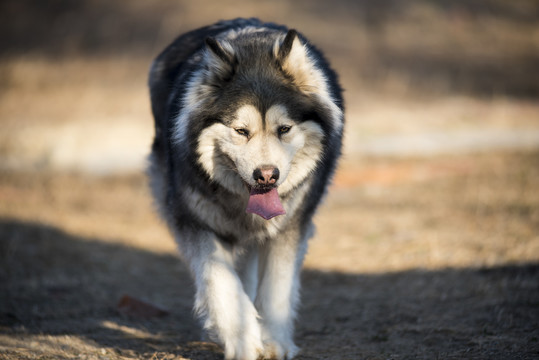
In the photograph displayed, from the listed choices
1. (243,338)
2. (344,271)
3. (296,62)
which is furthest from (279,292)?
(344,271)

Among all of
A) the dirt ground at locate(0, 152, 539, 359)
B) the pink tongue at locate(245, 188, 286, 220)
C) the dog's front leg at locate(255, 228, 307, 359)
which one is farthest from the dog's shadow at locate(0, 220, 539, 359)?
the pink tongue at locate(245, 188, 286, 220)

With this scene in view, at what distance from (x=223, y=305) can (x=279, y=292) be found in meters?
0.53

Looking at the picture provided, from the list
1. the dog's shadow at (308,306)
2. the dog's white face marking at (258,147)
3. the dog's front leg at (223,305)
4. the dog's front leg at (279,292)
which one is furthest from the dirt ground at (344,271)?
the dog's white face marking at (258,147)

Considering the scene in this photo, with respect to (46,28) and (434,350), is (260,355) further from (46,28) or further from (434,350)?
(46,28)

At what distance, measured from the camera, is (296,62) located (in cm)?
384

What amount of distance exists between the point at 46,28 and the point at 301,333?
21.2 meters

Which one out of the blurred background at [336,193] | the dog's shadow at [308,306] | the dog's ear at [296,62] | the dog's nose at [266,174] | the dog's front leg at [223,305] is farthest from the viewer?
the blurred background at [336,193]

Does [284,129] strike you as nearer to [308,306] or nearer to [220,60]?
[220,60]

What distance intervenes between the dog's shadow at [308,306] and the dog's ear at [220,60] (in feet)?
6.54

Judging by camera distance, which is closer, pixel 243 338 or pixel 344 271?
pixel 243 338

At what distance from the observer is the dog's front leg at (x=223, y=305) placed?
3.61m

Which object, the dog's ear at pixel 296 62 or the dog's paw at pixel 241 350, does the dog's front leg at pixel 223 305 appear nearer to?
the dog's paw at pixel 241 350

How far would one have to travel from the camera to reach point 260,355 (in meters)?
3.72

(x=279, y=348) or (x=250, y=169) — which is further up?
(x=250, y=169)
